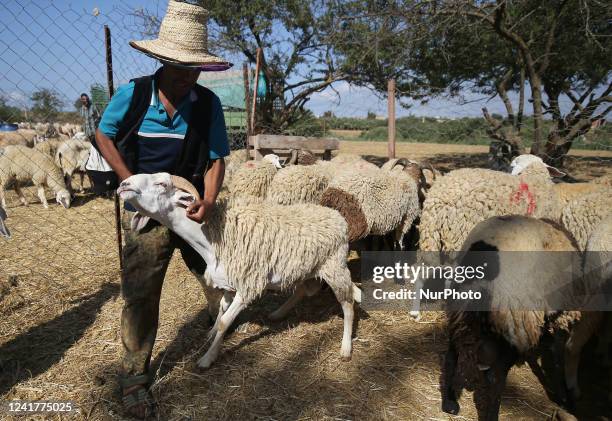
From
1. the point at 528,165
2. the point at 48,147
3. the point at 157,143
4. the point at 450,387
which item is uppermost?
the point at 48,147

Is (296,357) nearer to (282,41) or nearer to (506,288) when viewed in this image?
(506,288)

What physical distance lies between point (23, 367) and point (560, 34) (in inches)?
427

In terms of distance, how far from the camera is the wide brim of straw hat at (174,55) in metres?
2.14

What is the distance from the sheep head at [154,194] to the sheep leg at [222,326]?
2.88ft

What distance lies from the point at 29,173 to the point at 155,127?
25.6ft

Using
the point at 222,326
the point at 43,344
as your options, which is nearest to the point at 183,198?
the point at 222,326

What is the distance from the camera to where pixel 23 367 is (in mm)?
2791

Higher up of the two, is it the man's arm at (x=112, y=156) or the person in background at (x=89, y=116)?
the person in background at (x=89, y=116)

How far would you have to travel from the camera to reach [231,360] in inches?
117

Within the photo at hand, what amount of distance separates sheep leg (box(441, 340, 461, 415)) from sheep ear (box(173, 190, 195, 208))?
2.00 metres

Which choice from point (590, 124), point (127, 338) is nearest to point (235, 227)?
point (127, 338)

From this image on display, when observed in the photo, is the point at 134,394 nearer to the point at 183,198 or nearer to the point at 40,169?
the point at 183,198

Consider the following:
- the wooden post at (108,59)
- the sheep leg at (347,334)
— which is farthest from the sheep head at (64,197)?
the sheep leg at (347,334)

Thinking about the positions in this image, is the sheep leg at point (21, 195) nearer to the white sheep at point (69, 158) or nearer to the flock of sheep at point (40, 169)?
the flock of sheep at point (40, 169)
